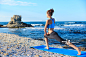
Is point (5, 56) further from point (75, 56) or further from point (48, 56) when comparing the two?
point (75, 56)

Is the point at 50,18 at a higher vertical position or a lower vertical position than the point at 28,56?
higher

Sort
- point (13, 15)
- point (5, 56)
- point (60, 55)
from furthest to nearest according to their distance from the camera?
point (13, 15)
point (60, 55)
point (5, 56)

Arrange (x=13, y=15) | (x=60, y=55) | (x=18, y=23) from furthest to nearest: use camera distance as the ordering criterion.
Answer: (x=13, y=15)
(x=18, y=23)
(x=60, y=55)

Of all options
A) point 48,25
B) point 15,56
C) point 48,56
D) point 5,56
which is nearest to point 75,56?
point 48,56

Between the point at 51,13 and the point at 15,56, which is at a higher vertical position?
the point at 51,13

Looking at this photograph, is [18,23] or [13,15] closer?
[18,23]

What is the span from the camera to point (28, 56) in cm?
380

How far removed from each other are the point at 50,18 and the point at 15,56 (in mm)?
1945

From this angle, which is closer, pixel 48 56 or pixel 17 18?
pixel 48 56

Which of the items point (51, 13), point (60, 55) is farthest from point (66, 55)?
point (51, 13)

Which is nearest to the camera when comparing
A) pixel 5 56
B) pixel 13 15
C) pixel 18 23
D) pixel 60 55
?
pixel 5 56

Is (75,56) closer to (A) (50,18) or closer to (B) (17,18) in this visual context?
(A) (50,18)

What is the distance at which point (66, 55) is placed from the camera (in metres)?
4.08

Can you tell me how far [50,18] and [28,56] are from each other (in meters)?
1.68
